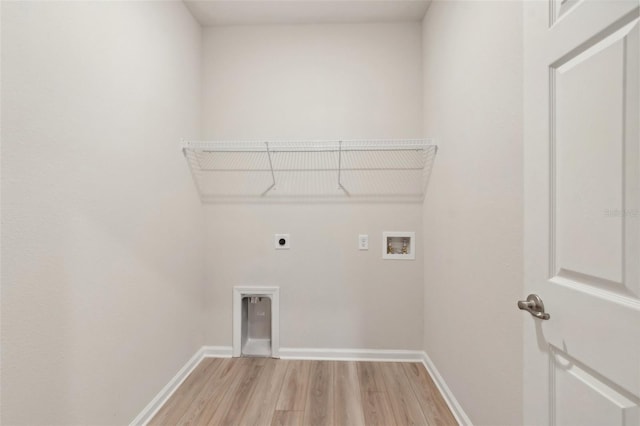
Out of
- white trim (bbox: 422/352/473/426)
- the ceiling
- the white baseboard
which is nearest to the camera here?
white trim (bbox: 422/352/473/426)

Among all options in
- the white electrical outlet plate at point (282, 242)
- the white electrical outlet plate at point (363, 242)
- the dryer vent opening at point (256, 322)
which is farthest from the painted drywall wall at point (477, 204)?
the dryer vent opening at point (256, 322)

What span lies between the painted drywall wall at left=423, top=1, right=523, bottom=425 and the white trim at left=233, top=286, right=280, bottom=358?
48.5 inches

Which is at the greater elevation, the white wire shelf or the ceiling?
the ceiling

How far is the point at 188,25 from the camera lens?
2.20 m

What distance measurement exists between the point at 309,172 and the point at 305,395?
5.33ft

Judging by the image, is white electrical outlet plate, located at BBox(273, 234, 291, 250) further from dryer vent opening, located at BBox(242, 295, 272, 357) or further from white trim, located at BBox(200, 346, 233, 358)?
white trim, located at BBox(200, 346, 233, 358)

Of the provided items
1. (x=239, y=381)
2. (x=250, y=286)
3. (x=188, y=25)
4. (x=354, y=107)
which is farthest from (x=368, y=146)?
(x=239, y=381)

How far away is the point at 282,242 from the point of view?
2381mm

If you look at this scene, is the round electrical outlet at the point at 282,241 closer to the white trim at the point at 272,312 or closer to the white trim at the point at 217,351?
the white trim at the point at 272,312

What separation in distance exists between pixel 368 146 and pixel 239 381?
6.53 feet

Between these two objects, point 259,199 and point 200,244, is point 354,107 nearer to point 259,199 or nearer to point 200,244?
point 259,199

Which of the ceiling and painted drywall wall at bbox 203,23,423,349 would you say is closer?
the ceiling

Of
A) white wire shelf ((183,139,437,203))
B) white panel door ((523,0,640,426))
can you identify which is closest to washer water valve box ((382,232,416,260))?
white wire shelf ((183,139,437,203))

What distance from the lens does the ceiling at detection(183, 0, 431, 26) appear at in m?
2.12
